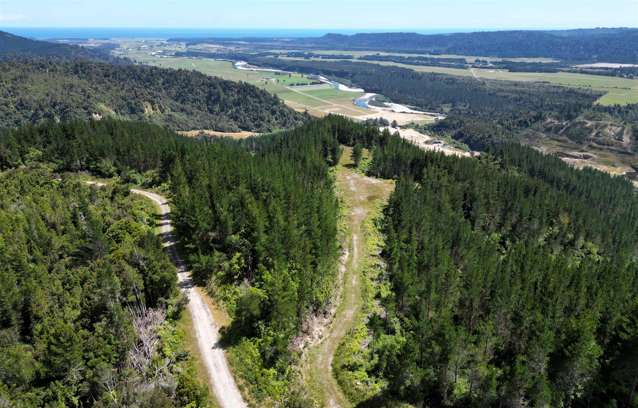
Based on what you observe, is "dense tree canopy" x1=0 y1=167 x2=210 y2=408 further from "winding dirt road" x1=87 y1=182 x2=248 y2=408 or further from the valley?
"winding dirt road" x1=87 y1=182 x2=248 y2=408

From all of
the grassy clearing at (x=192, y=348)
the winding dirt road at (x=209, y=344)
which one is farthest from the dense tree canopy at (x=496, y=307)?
the grassy clearing at (x=192, y=348)

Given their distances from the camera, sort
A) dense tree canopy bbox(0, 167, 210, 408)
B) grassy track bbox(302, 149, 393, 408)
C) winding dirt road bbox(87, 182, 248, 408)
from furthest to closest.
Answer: grassy track bbox(302, 149, 393, 408)
winding dirt road bbox(87, 182, 248, 408)
dense tree canopy bbox(0, 167, 210, 408)

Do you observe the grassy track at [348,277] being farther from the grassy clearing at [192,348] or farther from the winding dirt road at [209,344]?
the grassy clearing at [192,348]

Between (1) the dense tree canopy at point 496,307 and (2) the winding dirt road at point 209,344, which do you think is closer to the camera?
(2) the winding dirt road at point 209,344

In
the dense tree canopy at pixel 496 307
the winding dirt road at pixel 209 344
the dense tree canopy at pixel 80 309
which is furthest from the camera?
the dense tree canopy at pixel 496 307

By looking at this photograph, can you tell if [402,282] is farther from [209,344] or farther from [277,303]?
[209,344]

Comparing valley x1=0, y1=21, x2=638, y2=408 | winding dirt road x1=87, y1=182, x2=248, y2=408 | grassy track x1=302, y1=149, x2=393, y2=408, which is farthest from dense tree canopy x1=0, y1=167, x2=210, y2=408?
grassy track x1=302, y1=149, x2=393, y2=408

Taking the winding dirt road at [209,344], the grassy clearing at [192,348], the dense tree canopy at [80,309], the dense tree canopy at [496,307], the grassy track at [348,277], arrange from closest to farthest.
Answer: the dense tree canopy at [80,309], the winding dirt road at [209,344], the grassy clearing at [192,348], the dense tree canopy at [496,307], the grassy track at [348,277]
